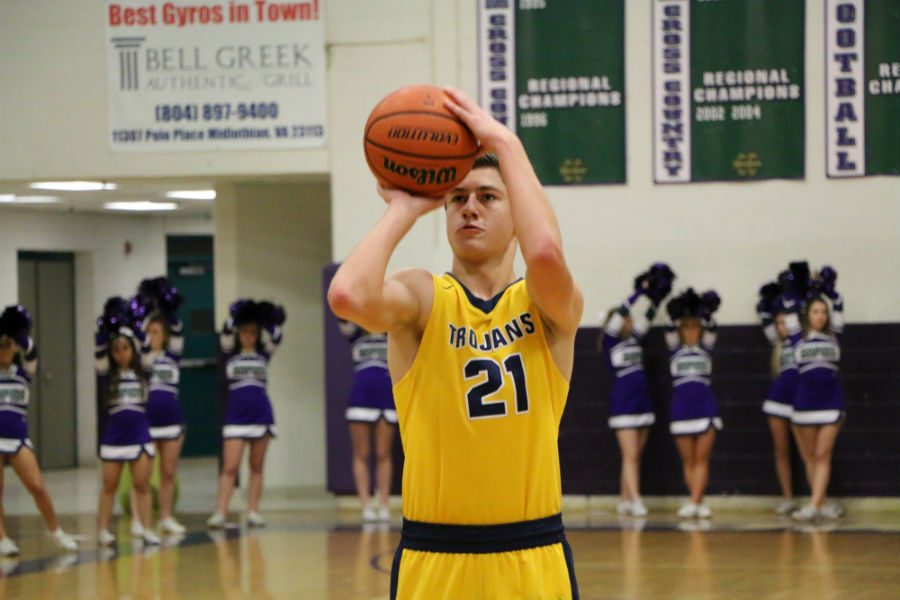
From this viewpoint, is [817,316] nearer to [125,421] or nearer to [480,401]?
A: [125,421]

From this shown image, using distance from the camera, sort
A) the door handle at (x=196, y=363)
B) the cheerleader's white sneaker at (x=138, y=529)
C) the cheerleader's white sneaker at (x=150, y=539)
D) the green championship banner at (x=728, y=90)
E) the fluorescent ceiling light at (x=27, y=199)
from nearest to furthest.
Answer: the cheerleader's white sneaker at (x=150, y=539) < the cheerleader's white sneaker at (x=138, y=529) < the green championship banner at (x=728, y=90) < the fluorescent ceiling light at (x=27, y=199) < the door handle at (x=196, y=363)

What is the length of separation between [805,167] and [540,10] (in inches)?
99.3

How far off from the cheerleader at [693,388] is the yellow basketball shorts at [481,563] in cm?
763

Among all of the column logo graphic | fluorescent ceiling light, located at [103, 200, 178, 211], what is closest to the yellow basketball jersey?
the column logo graphic

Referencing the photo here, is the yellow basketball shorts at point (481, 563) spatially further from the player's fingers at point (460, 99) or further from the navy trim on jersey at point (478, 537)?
the player's fingers at point (460, 99)

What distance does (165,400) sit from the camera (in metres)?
10.4

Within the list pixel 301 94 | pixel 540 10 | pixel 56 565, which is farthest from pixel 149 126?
pixel 56 565

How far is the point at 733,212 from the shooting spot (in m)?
11.1

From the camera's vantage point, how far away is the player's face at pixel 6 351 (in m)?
9.53

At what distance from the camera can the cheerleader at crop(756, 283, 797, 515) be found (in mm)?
10477

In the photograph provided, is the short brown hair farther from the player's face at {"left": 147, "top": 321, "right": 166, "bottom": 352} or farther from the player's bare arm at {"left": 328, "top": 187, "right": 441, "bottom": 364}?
the player's face at {"left": 147, "top": 321, "right": 166, "bottom": 352}

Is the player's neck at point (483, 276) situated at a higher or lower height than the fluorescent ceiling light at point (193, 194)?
lower

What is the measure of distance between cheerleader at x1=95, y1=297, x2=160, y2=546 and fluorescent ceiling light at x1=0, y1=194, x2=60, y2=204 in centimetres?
462

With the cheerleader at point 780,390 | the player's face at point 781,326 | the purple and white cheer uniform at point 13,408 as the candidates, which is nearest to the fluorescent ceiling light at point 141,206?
the purple and white cheer uniform at point 13,408
